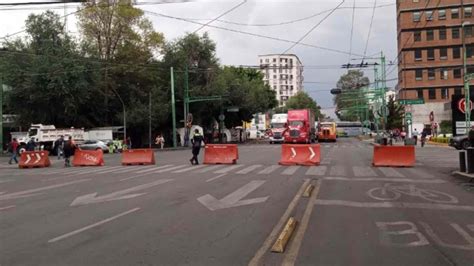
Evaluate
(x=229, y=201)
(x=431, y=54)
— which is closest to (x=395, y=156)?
(x=229, y=201)

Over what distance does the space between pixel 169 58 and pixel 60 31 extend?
14.2 m

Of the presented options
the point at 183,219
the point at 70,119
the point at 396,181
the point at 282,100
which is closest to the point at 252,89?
the point at 70,119

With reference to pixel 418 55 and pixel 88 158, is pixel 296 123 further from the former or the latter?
pixel 418 55

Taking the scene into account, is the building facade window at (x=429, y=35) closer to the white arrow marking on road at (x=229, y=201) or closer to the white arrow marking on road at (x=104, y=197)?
the white arrow marking on road at (x=229, y=201)

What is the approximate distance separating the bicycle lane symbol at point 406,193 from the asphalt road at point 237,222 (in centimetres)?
3

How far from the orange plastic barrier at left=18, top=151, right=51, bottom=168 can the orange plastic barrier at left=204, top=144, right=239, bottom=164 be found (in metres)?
9.45

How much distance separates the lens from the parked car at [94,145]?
48.4 meters

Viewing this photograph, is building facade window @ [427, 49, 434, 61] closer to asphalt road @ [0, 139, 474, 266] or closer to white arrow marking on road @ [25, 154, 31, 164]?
white arrow marking on road @ [25, 154, 31, 164]

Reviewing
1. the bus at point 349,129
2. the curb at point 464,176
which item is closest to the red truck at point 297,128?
the curb at point 464,176

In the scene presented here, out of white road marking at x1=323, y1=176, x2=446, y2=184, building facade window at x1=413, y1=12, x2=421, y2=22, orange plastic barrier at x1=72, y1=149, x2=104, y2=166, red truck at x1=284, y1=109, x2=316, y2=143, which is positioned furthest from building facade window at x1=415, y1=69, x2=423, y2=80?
white road marking at x1=323, y1=176, x2=446, y2=184

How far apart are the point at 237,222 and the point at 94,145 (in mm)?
41309

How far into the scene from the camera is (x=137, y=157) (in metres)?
28.7

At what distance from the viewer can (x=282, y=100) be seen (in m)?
171

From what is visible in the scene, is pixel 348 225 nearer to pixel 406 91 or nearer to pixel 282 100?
pixel 406 91
